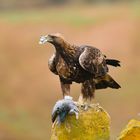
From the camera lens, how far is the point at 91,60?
31.5ft

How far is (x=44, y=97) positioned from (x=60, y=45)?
50.6ft

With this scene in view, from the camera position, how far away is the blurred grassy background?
2217cm

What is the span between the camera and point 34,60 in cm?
2792

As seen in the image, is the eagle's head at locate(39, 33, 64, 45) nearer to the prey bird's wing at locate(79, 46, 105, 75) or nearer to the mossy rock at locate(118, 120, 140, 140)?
the prey bird's wing at locate(79, 46, 105, 75)

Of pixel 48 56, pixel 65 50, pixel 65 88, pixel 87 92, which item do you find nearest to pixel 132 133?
pixel 87 92

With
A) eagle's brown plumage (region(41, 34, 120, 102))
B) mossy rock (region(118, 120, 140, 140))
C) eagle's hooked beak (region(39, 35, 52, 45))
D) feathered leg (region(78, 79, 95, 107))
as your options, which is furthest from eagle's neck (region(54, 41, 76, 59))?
mossy rock (region(118, 120, 140, 140))

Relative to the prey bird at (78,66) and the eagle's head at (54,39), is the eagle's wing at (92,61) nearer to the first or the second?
the prey bird at (78,66)

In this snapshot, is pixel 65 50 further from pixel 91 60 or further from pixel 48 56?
pixel 48 56

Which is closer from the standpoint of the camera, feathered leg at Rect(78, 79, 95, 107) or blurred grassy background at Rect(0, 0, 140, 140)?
feathered leg at Rect(78, 79, 95, 107)

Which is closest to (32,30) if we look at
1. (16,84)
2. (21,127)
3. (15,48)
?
(15,48)

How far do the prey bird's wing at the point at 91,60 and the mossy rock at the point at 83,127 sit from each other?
340 millimetres

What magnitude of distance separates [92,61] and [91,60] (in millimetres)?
20

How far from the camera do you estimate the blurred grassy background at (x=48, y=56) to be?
22172 mm

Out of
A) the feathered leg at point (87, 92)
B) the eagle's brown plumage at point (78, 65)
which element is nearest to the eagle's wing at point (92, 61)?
the eagle's brown plumage at point (78, 65)
